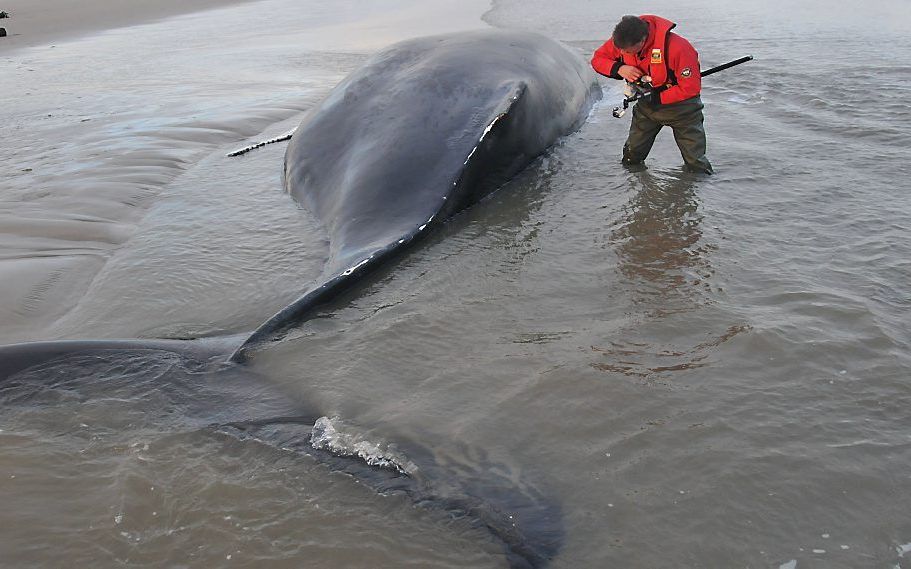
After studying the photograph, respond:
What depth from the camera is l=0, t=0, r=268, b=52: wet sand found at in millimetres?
17969

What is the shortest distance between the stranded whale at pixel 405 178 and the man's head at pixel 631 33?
0.79m

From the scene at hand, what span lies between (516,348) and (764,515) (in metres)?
1.38

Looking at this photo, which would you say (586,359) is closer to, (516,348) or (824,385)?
(516,348)

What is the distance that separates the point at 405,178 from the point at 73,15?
797 inches

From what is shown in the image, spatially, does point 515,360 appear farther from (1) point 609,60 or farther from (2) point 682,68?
(1) point 609,60

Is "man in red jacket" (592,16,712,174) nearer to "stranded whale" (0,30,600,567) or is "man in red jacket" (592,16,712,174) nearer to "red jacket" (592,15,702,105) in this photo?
"red jacket" (592,15,702,105)

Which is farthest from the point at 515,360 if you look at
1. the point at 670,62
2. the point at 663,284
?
the point at 670,62

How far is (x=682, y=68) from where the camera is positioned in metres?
5.82

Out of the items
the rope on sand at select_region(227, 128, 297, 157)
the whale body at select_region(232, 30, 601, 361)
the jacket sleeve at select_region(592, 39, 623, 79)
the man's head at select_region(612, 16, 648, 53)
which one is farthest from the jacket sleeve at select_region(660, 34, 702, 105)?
the rope on sand at select_region(227, 128, 297, 157)

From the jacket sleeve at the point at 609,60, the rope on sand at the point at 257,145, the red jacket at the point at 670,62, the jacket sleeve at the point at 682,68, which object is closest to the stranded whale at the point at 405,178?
the jacket sleeve at the point at 609,60

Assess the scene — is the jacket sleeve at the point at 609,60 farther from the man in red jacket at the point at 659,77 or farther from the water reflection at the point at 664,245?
the water reflection at the point at 664,245

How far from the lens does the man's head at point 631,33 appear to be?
571 centimetres

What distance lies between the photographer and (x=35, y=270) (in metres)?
4.59

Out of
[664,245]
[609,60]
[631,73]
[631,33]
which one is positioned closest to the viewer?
[664,245]
